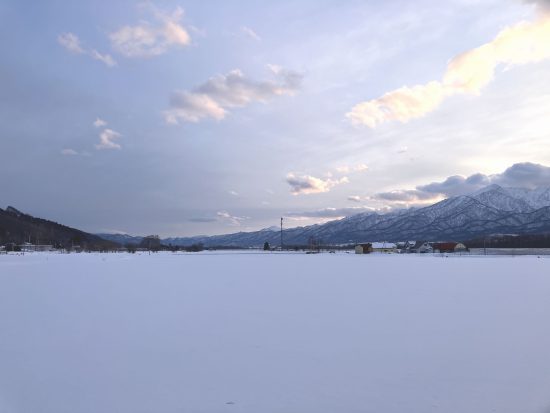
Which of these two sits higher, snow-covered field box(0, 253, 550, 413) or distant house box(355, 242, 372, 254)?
distant house box(355, 242, 372, 254)

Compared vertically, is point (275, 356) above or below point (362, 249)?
below

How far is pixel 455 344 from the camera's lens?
29.4 ft

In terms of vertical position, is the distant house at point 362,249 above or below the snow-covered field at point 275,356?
above

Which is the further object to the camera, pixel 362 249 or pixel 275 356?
pixel 362 249

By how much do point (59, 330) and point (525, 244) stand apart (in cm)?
17015

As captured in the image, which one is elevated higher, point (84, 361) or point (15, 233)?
point (15, 233)

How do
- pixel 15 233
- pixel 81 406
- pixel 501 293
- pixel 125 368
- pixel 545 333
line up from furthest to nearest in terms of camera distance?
pixel 15 233, pixel 501 293, pixel 545 333, pixel 125 368, pixel 81 406

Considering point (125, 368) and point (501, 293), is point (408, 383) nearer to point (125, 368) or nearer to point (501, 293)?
point (125, 368)

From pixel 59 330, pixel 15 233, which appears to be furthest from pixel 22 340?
pixel 15 233

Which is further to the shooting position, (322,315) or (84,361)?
(322,315)

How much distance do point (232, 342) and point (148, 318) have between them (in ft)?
12.1

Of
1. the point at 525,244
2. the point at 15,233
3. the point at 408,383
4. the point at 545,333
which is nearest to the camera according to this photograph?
the point at 408,383

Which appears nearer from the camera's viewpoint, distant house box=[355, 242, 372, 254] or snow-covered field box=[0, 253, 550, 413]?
snow-covered field box=[0, 253, 550, 413]

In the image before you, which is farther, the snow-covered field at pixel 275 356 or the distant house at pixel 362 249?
the distant house at pixel 362 249
